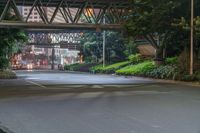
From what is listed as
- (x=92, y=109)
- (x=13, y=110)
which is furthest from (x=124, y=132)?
(x=13, y=110)

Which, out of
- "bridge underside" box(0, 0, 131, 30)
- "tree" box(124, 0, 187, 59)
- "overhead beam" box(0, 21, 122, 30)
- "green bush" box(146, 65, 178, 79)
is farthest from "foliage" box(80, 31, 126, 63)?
"tree" box(124, 0, 187, 59)

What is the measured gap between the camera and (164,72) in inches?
1635

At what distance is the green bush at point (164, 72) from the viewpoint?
39.2 meters

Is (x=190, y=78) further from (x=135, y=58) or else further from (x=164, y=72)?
(x=135, y=58)

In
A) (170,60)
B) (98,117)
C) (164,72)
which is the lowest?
(98,117)

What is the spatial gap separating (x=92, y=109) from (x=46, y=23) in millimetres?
27770

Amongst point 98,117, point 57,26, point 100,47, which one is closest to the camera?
point 98,117

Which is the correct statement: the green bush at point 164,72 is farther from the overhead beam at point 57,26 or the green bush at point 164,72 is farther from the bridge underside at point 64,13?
the bridge underside at point 64,13

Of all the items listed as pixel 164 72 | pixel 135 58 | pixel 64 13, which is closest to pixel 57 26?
pixel 64 13

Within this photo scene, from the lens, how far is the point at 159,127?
38.4ft

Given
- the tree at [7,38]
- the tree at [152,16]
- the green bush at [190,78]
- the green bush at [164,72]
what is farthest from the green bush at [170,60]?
the tree at [7,38]

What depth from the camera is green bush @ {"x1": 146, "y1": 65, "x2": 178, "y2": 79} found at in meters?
39.2

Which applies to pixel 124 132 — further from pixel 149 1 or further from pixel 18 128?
pixel 149 1

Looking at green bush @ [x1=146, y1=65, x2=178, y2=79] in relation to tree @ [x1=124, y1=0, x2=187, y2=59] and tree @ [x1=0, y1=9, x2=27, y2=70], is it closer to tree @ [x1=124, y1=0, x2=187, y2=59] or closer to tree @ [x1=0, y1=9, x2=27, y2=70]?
tree @ [x1=124, y1=0, x2=187, y2=59]
